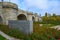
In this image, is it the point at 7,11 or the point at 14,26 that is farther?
the point at 7,11

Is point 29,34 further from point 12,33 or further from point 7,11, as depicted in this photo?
point 7,11

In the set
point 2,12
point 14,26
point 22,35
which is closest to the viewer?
point 22,35

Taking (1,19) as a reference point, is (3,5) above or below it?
above

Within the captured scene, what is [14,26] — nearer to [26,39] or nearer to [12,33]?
[12,33]

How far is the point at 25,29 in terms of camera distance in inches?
625

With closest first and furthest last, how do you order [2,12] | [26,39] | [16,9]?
[26,39] → [2,12] → [16,9]

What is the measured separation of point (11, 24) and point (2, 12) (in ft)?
45.2

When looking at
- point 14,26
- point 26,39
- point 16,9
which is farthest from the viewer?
point 16,9

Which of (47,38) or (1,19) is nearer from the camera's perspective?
(47,38)

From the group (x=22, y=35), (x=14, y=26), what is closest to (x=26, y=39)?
(x=22, y=35)

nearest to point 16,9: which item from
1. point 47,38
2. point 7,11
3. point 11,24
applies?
point 7,11

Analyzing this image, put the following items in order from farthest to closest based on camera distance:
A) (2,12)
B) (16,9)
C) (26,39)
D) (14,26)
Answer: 1. (16,9)
2. (2,12)
3. (14,26)
4. (26,39)

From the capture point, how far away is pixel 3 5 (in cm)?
3097

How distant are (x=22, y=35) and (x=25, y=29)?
0.83 metres
